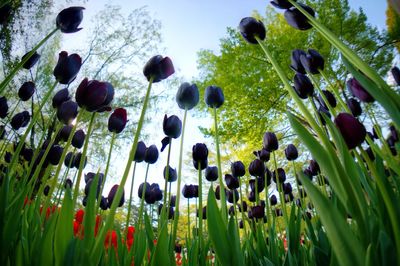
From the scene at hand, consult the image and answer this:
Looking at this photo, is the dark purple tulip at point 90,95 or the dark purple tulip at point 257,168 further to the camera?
the dark purple tulip at point 257,168

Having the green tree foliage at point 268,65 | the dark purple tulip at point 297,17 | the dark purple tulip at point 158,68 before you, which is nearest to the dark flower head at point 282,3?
the dark purple tulip at point 297,17

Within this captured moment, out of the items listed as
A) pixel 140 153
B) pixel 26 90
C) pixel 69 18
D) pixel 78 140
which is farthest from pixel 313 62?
pixel 26 90

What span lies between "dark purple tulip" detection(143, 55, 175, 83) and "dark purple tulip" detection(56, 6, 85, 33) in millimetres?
555

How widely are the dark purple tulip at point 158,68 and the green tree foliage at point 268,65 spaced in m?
8.27

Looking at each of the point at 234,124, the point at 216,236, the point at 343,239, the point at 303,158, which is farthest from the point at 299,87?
Result: the point at 303,158

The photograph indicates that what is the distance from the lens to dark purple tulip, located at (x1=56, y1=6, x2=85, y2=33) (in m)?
1.31

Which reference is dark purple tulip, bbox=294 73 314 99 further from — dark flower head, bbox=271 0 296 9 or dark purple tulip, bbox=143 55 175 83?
dark purple tulip, bbox=143 55 175 83

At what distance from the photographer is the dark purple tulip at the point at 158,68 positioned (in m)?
1.00

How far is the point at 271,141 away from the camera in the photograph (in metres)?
1.83

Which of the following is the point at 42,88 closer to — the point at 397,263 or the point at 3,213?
Result: the point at 3,213

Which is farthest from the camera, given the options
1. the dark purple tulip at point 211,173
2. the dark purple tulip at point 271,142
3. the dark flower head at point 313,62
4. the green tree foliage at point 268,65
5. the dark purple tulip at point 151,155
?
the green tree foliage at point 268,65

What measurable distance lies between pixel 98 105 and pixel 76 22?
594 mm

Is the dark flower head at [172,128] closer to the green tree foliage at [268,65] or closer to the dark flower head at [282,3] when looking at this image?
the dark flower head at [282,3]

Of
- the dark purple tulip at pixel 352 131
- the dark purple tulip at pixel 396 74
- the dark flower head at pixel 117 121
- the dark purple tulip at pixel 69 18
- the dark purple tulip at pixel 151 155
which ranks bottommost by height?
the dark purple tulip at pixel 352 131
